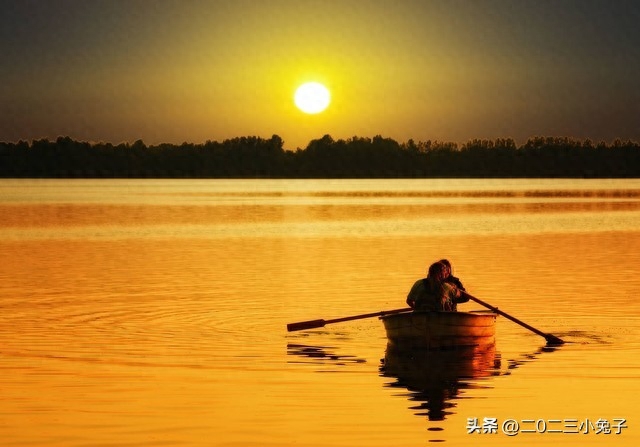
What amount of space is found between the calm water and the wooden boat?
0.41 meters

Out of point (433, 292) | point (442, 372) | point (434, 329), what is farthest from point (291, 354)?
point (442, 372)

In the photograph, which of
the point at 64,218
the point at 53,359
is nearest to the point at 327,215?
the point at 64,218

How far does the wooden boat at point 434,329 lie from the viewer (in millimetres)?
19531

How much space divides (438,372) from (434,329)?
1.14 meters

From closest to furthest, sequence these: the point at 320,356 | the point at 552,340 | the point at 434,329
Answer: the point at 434,329 → the point at 320,356 → the point at 552,340

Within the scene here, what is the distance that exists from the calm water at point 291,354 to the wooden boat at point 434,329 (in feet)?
1.35

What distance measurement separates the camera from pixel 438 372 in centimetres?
1858

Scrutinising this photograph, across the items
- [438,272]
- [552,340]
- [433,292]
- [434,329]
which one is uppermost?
[438,272]

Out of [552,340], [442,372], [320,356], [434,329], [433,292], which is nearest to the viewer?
[442,372]

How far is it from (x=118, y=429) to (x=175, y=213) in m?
72.6

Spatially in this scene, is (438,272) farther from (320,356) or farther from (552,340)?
(552,340)

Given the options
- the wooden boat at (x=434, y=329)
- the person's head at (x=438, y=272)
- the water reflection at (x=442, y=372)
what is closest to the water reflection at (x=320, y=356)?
the water reflection at (x=442, y=372)

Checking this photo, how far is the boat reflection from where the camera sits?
1620cm

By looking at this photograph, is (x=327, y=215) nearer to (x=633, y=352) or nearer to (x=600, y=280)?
(x=600, y=280)
